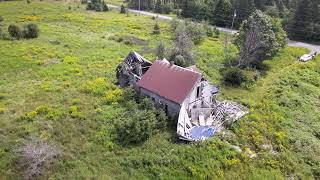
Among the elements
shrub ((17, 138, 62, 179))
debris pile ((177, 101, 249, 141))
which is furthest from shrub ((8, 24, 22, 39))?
debris pile ((177, 101, 249, 141))

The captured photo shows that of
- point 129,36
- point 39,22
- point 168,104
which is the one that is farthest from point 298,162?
point 39,22

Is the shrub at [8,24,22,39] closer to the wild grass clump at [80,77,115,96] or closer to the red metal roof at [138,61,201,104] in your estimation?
the wild grass clump at [80,77,115,96]

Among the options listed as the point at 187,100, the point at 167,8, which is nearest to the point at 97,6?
the point at 167,8

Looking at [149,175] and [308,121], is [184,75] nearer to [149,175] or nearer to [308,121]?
[149,175]

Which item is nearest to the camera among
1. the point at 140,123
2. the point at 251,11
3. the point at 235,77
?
the point at 140,123

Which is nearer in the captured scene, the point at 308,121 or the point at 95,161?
the point at 95,161

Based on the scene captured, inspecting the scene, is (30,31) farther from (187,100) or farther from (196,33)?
(187,100)
